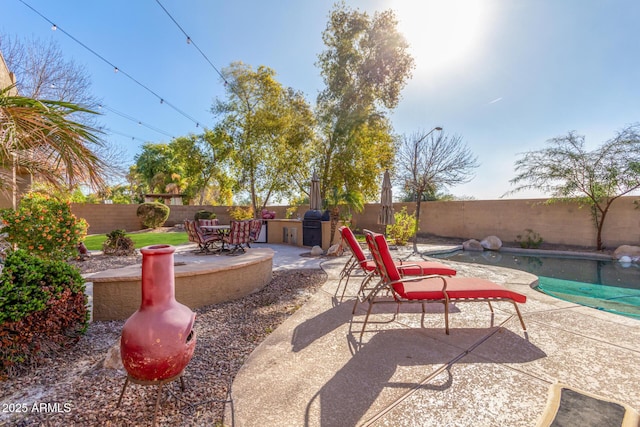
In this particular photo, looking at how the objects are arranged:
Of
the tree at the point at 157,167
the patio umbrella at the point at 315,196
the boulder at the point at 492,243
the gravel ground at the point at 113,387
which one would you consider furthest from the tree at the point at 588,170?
the tree at the point at 157,167

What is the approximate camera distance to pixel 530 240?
35.5 ft

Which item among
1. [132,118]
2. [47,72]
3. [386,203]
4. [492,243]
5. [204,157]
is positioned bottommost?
[492,243]

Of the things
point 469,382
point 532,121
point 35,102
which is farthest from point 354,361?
point 532,121

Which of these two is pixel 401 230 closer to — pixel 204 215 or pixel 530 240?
pixel 530 240

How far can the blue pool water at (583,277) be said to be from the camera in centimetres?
488

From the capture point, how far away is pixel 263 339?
A: 2730 mm

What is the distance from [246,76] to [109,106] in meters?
6.52

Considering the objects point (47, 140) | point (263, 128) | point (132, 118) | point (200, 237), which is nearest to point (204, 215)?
point (132, 118)

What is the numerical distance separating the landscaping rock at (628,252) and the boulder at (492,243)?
3.13 metres

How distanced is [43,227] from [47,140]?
3.57m

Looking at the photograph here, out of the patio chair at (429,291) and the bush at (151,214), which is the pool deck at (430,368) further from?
the bush at (151,214)

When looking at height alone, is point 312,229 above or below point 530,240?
above

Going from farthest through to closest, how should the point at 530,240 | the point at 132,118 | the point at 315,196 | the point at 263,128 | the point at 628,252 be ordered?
the point at 263,128 < the point at 132,118 < the point at 530,240 < the point at 315,196 < the point at 628,252

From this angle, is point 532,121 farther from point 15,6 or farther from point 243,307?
point 15,6
